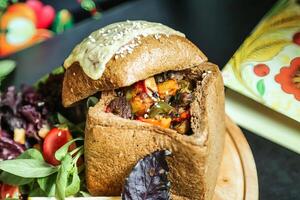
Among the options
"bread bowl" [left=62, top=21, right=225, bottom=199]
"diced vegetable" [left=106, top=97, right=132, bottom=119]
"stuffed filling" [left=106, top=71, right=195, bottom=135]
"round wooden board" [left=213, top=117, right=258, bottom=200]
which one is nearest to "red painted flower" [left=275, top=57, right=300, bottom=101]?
"round wooden board" [left=213, top=117, right=258, bottom=200]

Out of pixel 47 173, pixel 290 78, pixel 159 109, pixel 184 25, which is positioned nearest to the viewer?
pixel 159 109

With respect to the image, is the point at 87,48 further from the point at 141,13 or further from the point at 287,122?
the point at 141,13

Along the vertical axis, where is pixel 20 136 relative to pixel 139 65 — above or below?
below

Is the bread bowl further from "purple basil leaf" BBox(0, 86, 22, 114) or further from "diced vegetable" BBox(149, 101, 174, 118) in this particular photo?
"purple basil leaf" BBox(0, 86, 22, 114)

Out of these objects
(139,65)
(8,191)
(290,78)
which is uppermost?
(139,65)

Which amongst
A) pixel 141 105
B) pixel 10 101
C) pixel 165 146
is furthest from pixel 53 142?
pixel 165 146

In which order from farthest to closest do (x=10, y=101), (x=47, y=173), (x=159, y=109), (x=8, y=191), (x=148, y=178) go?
(x=10, y=101), (x=8, y=191), (x=47, y=173), (x=159, y=109), (x=148, y=178)

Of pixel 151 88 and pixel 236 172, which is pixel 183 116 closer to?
pixel 151 88
